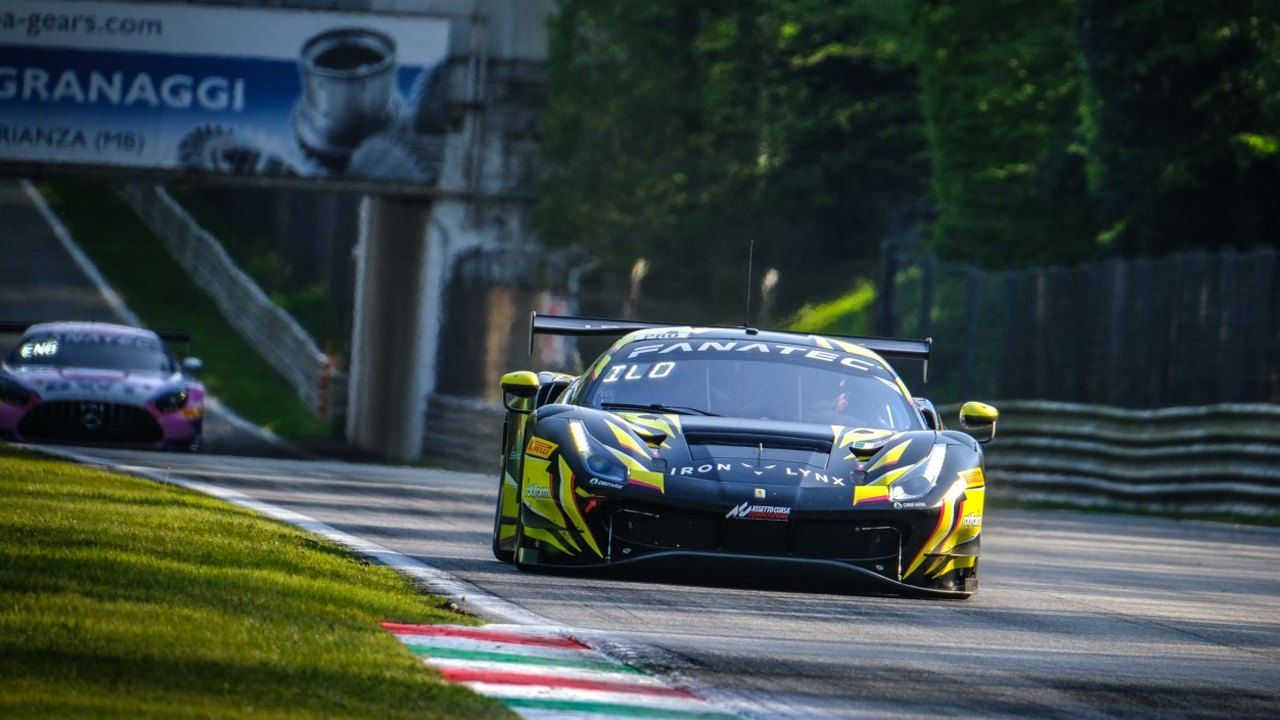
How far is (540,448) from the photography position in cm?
1004

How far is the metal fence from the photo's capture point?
816 inches

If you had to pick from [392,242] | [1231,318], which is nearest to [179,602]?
[1231,318]

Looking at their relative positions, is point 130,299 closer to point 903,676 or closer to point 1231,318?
point 1231,318

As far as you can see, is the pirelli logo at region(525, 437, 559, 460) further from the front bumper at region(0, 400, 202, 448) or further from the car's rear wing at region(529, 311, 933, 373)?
the front bumper at region(0, 400, 202, 448)

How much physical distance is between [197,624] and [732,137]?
3583 centimetres

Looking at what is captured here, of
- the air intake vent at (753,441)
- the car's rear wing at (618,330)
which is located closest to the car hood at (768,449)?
the air intake vent at (753,441)

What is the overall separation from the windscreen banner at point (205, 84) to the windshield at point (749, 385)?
22365mm

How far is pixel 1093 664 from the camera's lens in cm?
835

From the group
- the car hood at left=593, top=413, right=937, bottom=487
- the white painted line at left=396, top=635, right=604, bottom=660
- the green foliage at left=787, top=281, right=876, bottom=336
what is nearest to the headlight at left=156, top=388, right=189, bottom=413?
the car hood at left=593, top=413, right=937, bottom=487

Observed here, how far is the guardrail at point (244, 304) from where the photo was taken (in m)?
43.8

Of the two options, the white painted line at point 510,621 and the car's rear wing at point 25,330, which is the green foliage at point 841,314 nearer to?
the car's rear wing at point 25,330

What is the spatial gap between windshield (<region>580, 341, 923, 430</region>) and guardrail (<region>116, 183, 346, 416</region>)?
29229 millimetres

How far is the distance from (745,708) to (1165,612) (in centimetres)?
467

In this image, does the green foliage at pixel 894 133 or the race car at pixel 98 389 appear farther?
the green foliage at pixel 894 133
